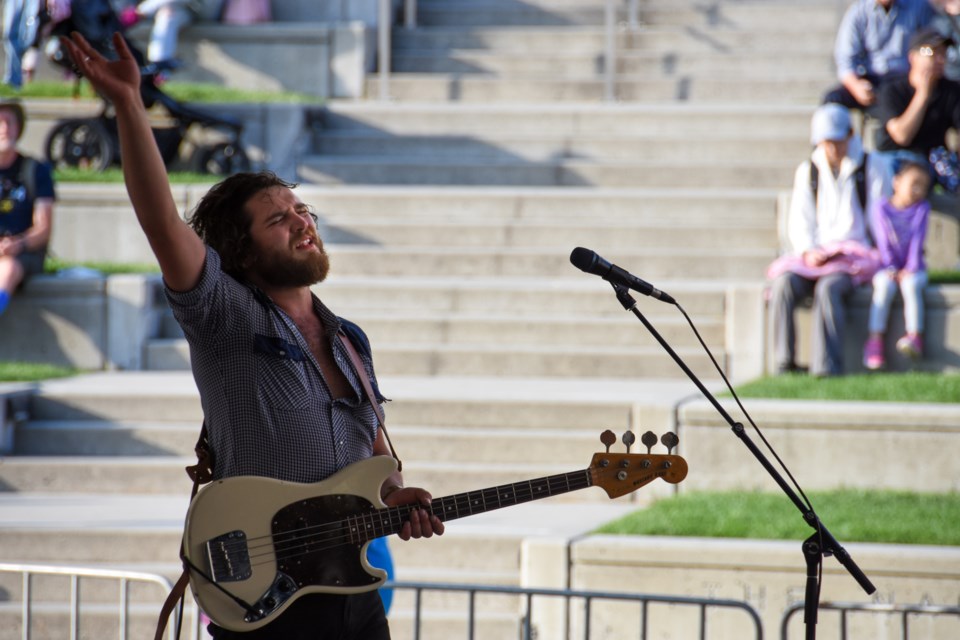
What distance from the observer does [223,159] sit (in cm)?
1277

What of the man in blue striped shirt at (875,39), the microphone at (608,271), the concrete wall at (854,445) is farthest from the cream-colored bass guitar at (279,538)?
the man in blue striped shirt at (875,39)

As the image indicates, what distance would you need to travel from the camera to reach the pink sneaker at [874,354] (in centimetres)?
902

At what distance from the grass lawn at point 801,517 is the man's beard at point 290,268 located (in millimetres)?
3558

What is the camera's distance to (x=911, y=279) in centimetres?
905

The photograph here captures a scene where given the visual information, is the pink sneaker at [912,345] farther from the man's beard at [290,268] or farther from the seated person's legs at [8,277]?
the man's beard at [290,268]

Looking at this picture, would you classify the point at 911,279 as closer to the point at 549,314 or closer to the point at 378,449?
the point at 549,314

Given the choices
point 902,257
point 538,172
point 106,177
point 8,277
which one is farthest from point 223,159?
point 902,257

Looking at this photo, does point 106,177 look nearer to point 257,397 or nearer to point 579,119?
point 579,119

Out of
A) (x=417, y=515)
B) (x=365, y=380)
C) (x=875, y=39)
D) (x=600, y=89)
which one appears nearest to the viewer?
(x=417, y=515)


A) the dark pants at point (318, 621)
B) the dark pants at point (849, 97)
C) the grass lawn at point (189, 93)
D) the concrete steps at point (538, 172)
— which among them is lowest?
the dark pants at point (318, 621)

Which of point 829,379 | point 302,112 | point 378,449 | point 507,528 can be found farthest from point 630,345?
point 378,449

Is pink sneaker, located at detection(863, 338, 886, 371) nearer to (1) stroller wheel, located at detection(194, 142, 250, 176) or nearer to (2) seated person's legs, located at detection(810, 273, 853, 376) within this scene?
(2) seated person's legs, located at detection(810, 273, 853, 376)

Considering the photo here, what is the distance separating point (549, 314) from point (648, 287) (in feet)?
22.2

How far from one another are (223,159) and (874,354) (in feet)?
20.5
